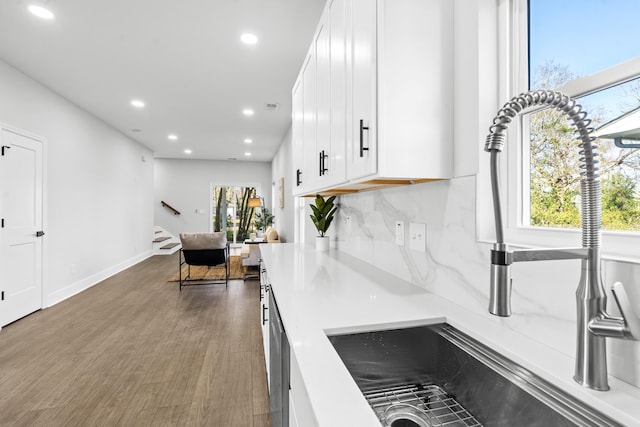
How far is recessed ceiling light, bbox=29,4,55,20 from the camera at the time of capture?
237cm

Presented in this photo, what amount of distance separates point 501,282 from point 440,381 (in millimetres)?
567

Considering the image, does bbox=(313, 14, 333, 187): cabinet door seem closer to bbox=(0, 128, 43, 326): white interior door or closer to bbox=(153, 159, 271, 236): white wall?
bbox=(0, 128, 43, 326): white interior door

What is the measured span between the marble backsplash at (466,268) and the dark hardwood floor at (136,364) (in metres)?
1.26

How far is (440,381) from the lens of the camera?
100cm

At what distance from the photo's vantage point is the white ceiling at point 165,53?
2424 millimetres

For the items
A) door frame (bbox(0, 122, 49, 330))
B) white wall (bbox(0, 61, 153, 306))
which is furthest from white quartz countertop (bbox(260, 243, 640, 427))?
white wall (bbox(0, 61, 153, 306))

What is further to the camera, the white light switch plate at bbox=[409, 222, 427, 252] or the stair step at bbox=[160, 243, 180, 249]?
the stair step at bbox=[160, 243, 180, 249]

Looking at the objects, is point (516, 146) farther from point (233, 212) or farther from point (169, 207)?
point (233, 212)

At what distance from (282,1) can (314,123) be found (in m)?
1.08

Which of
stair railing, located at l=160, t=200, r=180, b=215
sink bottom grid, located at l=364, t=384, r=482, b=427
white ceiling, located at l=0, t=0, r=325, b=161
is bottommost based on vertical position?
sink bottom grid, located at l=364, t=384, r=482, b=427

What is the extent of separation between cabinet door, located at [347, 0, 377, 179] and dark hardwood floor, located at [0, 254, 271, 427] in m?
1.56

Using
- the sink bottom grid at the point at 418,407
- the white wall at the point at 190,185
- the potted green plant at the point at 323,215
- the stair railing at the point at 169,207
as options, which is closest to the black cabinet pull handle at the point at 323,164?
the potted green plant at the point at 323,215

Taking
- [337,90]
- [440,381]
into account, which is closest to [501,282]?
[440,381]

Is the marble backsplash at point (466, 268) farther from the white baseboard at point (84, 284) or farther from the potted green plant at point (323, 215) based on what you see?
the white baseboard at point (84, 284)
